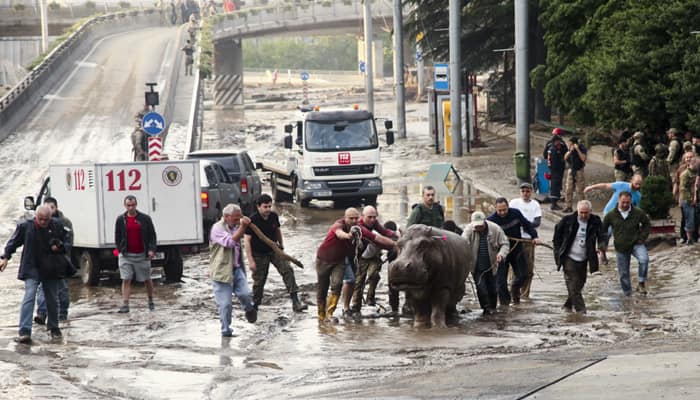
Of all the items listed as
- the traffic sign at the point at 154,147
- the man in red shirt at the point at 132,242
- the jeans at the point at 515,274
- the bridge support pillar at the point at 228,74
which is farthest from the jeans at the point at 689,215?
the bridge support pillar at the point at 228,74

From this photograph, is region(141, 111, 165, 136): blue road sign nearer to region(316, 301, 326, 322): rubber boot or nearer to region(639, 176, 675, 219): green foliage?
region(639, 176, 675, 219): green foliage

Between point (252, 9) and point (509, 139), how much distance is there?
46.3 m

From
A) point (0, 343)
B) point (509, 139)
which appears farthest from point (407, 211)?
point (509, 139)

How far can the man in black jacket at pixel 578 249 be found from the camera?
17781 millimetres

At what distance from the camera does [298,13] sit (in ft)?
328

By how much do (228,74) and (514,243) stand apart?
76877 millimetres

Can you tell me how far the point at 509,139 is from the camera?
5503 centimetres

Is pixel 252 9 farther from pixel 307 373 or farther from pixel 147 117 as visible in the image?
pixel 307 373

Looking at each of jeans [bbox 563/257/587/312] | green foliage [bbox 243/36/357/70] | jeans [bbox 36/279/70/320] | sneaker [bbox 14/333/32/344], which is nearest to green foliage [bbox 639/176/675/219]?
jeans [bbox 563/257/587/312]

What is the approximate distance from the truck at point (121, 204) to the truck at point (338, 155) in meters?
11.1

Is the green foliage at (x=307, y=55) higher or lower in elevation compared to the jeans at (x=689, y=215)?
higher

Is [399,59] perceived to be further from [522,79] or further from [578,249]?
[578,249]

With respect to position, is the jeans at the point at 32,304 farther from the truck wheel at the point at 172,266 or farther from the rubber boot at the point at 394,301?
the truck wheel at the point at 172,266

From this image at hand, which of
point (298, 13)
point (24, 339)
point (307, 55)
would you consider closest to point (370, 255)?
point (24, 339)
